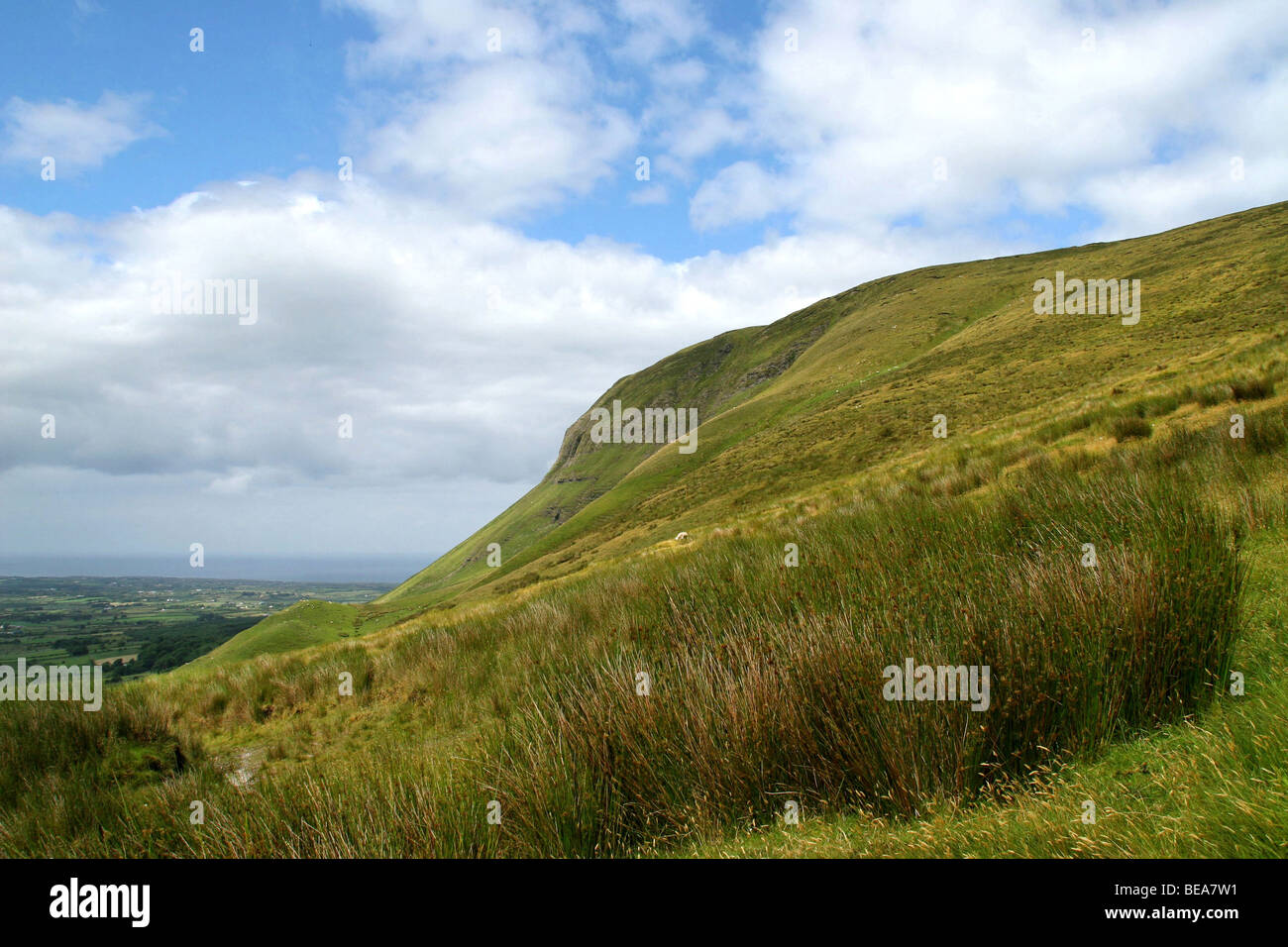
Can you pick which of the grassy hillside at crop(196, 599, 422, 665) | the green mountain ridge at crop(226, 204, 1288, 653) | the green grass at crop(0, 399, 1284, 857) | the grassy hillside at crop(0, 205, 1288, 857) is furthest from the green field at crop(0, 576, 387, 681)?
the green grass at crop(0, 399, 1284, 857)

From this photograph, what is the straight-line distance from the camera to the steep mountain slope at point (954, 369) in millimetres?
30281

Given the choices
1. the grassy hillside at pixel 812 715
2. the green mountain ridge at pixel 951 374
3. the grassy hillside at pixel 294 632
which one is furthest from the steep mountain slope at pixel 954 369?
the grassy hillside at pixel 812 715

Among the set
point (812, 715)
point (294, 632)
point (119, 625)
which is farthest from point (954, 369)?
point (119, 625)

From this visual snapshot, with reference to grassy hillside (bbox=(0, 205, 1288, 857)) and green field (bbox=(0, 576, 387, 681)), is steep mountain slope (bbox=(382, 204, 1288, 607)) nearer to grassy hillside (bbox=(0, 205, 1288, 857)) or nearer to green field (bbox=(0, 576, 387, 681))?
grassy hillside (bbox=(0, 205, 1288, 857))

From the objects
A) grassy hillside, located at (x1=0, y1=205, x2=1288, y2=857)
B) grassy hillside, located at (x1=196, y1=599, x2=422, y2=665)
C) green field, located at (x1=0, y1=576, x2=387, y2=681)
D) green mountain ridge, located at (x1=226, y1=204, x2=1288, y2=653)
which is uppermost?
green mountain ridge, located at (x1=226, y1=204, x2=1288, y2=653)

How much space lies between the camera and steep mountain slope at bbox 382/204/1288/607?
99.3 feet

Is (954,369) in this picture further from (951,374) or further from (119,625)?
(119,625)

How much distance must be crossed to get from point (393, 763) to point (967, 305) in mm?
85405

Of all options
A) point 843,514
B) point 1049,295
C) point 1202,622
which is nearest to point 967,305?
point 1049,295

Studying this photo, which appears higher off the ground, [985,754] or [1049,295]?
[1049,295]

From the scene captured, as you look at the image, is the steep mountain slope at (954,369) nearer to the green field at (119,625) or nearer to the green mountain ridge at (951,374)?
the green mountain ridge at (951,374)

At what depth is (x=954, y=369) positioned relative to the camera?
146 feet
